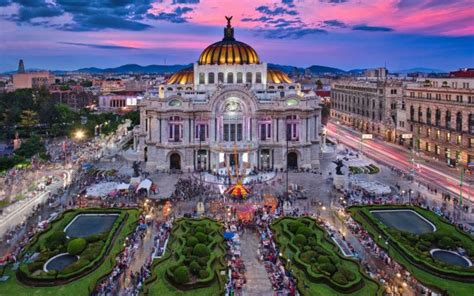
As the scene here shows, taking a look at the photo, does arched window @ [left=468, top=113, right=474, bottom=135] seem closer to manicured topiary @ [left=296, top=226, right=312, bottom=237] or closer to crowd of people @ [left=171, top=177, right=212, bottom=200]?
crowd of people @ [left=171, top=177, right=212, bottom=200]

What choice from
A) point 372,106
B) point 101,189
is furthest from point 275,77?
point 101,189

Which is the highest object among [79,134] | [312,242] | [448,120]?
[448,120]

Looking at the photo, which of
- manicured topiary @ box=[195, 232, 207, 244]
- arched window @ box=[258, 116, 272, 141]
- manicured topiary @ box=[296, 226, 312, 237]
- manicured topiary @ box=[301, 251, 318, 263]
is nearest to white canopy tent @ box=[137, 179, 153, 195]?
manicured topiary @ box=[195, 232, 207, 244]

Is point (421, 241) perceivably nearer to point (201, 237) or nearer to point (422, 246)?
point (422, 246)

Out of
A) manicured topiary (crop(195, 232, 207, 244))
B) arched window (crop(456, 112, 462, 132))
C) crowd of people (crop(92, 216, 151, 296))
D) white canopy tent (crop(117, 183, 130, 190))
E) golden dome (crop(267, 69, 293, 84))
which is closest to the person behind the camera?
crowd of people (crop(92, 216, 151, 296))

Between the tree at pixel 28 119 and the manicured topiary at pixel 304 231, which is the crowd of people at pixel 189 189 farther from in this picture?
the tree at pixel 28 119

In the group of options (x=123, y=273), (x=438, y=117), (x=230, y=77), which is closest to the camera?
(x=123, y=273)
